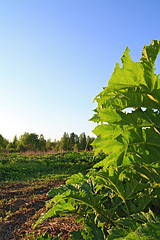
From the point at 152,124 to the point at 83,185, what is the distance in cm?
62

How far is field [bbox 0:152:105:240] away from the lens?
11.0 ft

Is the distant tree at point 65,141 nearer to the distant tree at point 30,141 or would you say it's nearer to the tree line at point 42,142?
the tree line at point 42,142

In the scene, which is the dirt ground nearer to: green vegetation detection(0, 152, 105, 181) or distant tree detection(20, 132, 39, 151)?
green vegetation detection(0, 152, 105, 181)

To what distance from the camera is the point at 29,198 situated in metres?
6.15

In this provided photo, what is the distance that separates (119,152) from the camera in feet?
3.57

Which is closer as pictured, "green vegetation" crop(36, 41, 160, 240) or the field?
"green vegetation" crop(36, 41, 160, 240)

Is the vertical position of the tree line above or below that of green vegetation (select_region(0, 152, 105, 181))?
above

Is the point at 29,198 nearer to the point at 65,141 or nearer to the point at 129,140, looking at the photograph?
the point at 129,140

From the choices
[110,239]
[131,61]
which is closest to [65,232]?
[110,239]

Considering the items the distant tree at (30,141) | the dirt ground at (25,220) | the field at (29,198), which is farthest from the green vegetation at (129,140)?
the distant tree at (30,141)

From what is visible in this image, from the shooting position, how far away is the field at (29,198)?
3347 mm

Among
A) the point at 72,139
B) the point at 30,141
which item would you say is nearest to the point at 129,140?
the point at 30,141

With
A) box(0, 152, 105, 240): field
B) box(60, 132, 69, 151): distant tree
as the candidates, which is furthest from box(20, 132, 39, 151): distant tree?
box(0, 152, 105, 240): field

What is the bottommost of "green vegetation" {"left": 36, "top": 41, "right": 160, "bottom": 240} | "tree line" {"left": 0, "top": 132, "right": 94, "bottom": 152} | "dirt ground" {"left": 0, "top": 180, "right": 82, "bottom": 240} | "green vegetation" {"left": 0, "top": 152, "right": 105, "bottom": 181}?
"dirt ground" {"left": 0, "top": 180, "right": 82, "bottom": 240}
